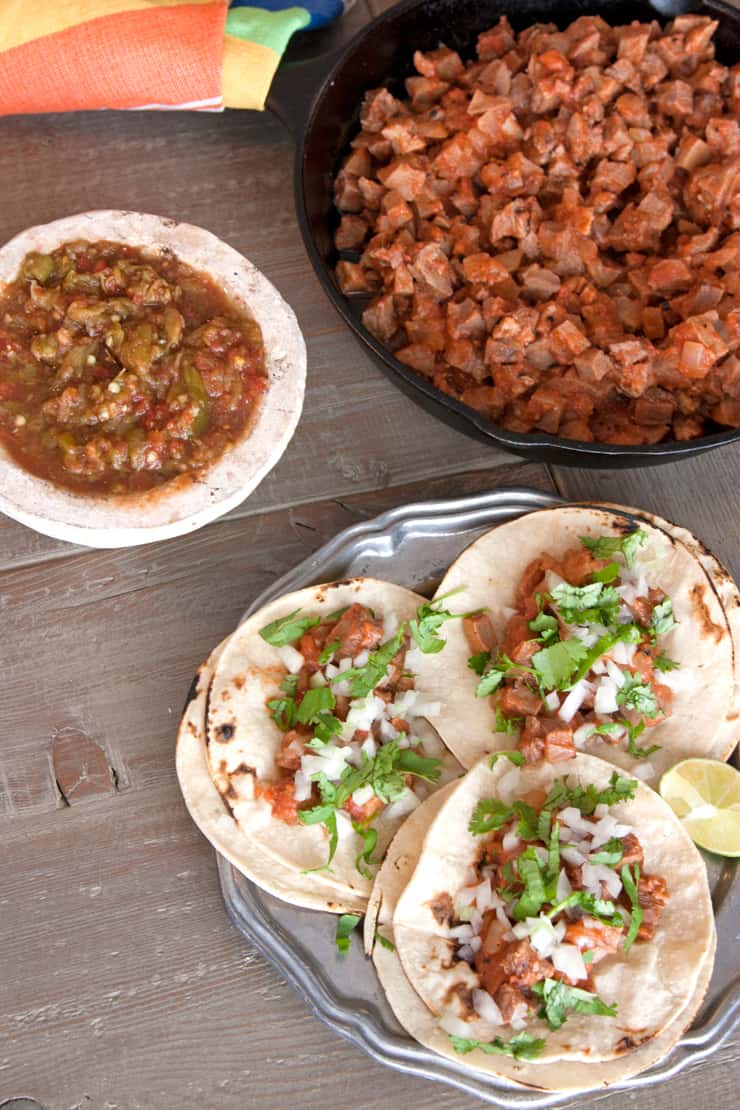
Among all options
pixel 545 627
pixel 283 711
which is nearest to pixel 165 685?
pixel 283 711

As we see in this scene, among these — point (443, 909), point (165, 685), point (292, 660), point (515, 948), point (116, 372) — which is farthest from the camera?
point (165, 685)

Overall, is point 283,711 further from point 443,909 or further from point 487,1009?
point 487,1009

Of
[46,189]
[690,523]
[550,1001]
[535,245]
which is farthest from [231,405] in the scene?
[550,1001]

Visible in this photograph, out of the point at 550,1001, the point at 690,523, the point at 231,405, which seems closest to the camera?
the point at 550,1001

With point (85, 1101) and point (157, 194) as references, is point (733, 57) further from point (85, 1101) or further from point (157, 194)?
point (85, 1101)

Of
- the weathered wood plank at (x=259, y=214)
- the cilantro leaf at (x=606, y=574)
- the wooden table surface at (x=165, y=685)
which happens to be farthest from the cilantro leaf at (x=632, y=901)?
the weathered wood plank at (x=259, y=214)

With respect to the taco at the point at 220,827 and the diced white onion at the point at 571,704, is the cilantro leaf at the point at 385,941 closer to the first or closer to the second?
the taco at the point at 220,827

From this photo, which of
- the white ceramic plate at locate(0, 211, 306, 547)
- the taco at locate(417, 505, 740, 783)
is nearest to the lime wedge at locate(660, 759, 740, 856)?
the taco at locate(417, 505, 740, 783)
